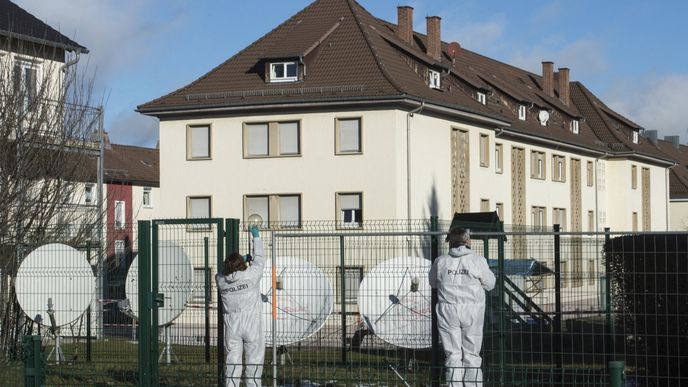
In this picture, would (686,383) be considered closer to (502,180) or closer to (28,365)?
(28,365)

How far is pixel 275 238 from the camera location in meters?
14.9

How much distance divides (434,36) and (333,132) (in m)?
12.1

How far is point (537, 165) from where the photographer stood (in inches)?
2069

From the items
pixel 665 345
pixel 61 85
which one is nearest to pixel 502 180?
pixel 61 85

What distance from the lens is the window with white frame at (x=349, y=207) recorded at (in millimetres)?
39281

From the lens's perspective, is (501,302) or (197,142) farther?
(197,142)

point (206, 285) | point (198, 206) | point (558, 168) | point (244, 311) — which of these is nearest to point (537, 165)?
point (558, 168)

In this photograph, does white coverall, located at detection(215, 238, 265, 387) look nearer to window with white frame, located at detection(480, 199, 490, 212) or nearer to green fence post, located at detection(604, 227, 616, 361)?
green fence post, located at detection(604, 227, 616, 361)

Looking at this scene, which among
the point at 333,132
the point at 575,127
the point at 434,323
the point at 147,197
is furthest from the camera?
the point at 147,197

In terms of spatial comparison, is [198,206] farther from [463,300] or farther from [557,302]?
[463,300]

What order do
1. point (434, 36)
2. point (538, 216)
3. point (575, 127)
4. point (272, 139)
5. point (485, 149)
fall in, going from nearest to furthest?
point (272, 139) → point (485, 149) → point (434, 36) → point (538, 216) → point (575, 127)

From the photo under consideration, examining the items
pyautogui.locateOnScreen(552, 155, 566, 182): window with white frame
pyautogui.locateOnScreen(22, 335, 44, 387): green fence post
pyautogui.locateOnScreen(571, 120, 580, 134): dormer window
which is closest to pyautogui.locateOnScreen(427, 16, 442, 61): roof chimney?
pyautogui.locateOnScreen(552, 155, 566, 182): window with white frame

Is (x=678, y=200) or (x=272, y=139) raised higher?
(x=272, y=139)

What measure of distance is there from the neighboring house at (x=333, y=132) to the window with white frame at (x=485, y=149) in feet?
0.16
